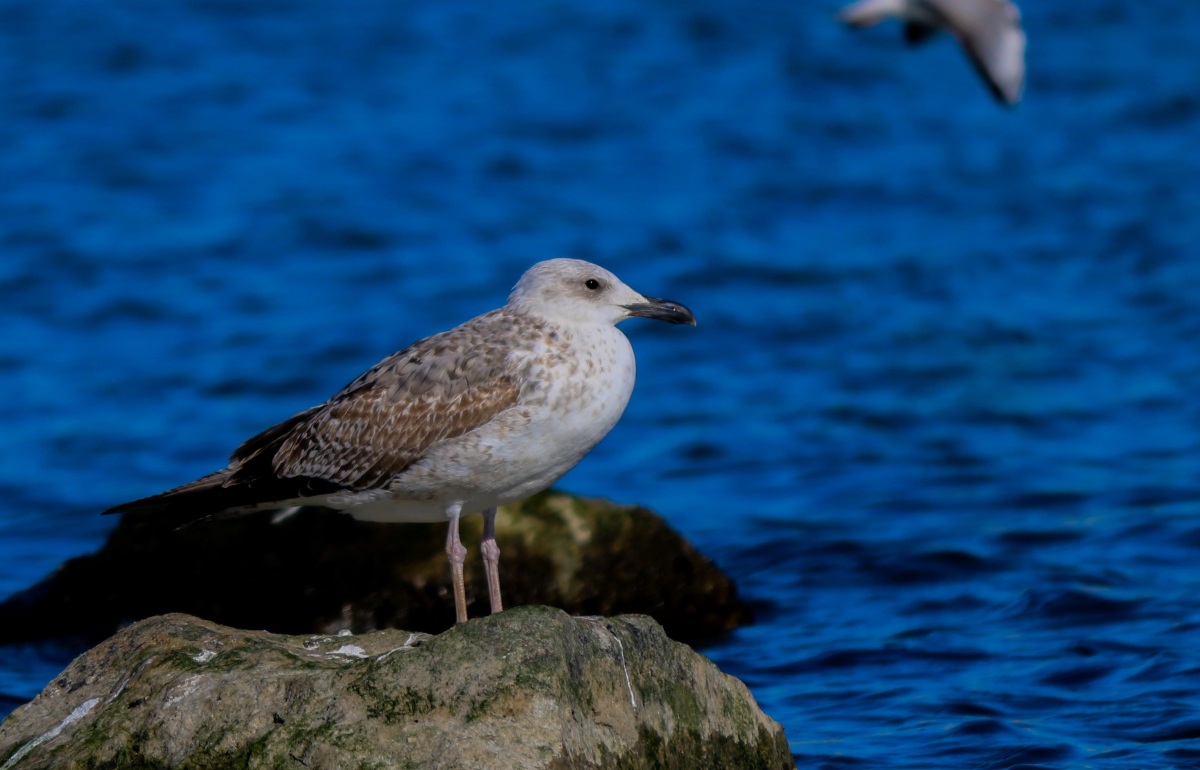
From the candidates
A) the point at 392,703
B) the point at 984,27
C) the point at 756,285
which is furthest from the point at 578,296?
the point at 756,285

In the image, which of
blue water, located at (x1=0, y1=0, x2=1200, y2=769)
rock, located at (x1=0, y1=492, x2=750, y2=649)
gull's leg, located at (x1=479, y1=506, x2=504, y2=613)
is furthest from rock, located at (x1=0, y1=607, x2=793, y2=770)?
rock, located at (x1=0, y1=492, x2=750, y2=649)

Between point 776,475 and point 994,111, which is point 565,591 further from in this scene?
point 994,111

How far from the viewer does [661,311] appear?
7.61 metres

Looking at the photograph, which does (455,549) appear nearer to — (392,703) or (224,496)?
(224,496)

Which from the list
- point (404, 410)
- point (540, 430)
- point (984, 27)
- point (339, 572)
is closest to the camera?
point (540, 430)

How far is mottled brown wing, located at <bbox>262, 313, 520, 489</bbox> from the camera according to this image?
284 inches

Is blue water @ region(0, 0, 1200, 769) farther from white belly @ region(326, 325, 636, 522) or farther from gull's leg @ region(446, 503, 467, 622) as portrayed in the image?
white belly @ region(326, 325, 636, 522)

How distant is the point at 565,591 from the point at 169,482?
4753mm

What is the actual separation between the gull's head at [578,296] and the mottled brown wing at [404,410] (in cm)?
20

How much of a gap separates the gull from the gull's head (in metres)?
5.33

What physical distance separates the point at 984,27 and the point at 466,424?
6.76m

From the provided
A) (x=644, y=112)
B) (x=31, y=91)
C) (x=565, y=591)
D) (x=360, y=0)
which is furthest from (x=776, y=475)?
(x=360, y=0)

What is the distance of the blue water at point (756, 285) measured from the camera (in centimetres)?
990

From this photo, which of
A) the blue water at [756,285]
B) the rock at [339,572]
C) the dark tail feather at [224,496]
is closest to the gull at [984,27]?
the blue water at [756,285]
